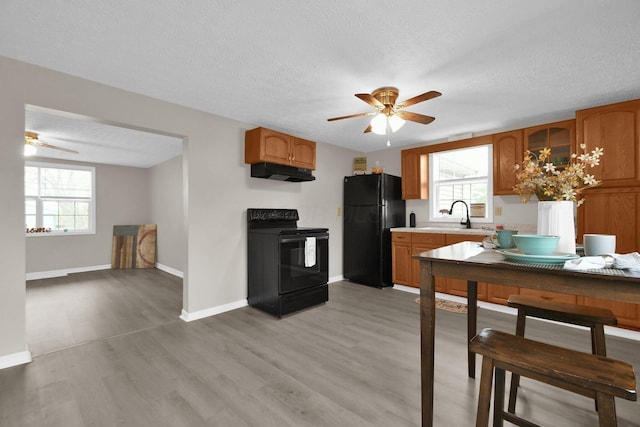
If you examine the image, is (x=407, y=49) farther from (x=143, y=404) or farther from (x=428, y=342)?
(x=143, y=404)

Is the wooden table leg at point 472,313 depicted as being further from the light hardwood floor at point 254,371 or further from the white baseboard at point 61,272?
the white baseboard at point 61,272

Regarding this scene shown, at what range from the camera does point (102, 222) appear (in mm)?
6062

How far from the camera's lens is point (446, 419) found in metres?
1.59

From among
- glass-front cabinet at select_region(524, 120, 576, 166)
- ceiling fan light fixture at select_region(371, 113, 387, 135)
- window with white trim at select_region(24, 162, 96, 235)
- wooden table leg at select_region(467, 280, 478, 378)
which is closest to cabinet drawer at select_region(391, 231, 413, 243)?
glass-front cabinet at select_region(524, 120, 576, 166)

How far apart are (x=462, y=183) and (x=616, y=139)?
1707 mm

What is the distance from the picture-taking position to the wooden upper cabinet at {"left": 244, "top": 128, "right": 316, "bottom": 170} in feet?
11.3

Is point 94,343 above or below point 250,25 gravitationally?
below

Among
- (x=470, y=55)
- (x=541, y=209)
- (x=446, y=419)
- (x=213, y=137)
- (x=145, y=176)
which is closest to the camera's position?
(x=541, y=209)

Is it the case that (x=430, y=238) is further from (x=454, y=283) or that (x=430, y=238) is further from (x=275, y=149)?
(x=275, y=149)

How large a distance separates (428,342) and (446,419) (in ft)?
1.83

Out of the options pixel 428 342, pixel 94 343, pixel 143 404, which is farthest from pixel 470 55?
pixel 94 343

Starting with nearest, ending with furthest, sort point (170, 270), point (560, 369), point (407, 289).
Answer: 1. point (560, 369)
2. point (407, 289)
3. point (170, 270)

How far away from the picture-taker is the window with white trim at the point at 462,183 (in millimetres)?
4066

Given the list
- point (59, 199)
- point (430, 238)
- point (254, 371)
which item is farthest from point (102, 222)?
point (430, 238)
